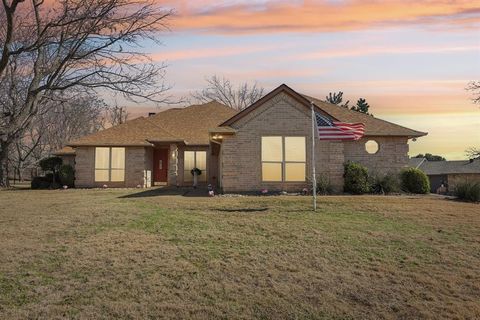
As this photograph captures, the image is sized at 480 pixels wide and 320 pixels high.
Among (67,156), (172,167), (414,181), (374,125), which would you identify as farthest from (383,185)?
(67,156)

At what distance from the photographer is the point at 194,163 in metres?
30.1

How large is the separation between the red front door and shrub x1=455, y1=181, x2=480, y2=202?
19017mm

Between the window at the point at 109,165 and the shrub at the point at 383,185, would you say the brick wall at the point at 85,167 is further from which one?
the shrub at the point at 383,185

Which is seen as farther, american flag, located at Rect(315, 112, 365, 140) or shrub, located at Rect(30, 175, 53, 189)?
shrub, located at Rect(30, 175, 53, 189)

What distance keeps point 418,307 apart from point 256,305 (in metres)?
2.88

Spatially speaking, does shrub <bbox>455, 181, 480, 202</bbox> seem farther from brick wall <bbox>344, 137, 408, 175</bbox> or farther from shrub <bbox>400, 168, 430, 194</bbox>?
brick wall <bbox>344, 137, 408, 175</bbox>

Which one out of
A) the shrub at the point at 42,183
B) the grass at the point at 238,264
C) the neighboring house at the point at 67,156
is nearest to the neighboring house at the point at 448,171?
the neighboring house at the point at 67,156

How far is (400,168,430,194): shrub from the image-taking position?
2202 cm

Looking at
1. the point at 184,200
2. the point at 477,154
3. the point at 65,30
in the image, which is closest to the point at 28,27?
the point at 65,30

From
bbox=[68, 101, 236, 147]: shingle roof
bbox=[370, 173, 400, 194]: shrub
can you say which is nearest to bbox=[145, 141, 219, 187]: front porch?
bbox=[68, 101, 236, 147]: shingle roof

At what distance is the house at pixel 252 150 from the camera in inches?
813

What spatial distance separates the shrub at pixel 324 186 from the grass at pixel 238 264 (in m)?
4.53

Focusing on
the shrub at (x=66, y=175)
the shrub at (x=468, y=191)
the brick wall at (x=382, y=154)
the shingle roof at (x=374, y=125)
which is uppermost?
the shingle roof at (x=374, y=125)

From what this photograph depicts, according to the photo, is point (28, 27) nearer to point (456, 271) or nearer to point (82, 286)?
point (82, 286)
